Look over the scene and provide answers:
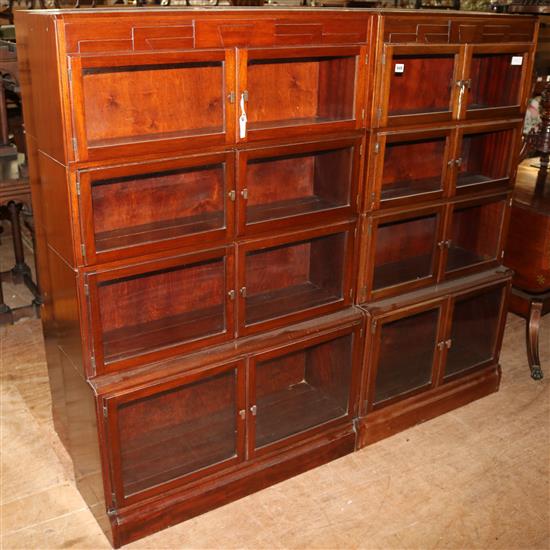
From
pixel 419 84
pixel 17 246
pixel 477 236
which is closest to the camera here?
pixel 419 84

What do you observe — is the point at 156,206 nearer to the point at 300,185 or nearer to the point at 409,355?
the point at 300,185

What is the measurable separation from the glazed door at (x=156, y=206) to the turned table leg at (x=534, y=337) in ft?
5.78

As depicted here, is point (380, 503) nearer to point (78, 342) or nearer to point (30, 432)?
point (78, 342)

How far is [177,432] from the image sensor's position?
98.2 inches

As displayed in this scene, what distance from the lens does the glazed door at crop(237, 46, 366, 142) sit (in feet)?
7.06

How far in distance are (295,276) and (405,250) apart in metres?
0.56

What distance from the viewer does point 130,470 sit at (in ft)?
7.47

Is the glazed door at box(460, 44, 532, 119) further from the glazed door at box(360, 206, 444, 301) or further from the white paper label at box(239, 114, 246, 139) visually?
the white paper label at box(239, 114, 246, 139)

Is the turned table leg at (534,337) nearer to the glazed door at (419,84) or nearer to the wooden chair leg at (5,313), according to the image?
the glazed door at (419,84)

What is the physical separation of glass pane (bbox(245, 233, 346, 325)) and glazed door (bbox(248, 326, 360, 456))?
0.50 feet

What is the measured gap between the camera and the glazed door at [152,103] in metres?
1.82

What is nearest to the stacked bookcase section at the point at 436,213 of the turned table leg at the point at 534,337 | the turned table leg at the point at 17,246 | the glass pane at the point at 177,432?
the turned table leg at the point at 534,337

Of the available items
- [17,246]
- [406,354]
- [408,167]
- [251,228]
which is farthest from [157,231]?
[17,246]

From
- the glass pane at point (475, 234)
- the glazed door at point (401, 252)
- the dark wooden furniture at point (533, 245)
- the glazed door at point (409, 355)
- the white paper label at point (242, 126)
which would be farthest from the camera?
the dark wooden furniture at point (533, 245)
